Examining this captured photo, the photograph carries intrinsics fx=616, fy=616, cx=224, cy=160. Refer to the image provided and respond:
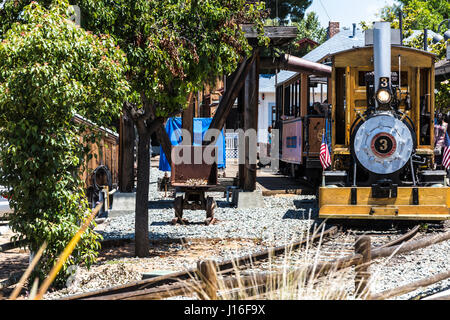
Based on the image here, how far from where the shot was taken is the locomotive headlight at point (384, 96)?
980 cm

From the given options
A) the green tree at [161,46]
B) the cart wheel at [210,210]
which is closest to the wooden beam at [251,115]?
the cart wheel at [210,210]

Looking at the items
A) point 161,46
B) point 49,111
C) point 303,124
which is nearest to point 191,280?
point 49,111

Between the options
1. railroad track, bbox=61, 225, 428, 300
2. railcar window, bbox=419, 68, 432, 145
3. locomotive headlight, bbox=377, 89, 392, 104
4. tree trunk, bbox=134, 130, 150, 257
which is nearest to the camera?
railroad track, bbox=61, 225, 428, 300

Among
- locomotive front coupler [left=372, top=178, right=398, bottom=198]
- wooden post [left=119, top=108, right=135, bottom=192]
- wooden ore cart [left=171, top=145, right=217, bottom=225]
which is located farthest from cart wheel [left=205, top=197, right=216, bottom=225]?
locomotive front coupler [left=372, top=178, right=398, bottom=198]

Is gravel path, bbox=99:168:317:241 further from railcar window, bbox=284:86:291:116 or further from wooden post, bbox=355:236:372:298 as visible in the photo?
railcar window, bbox=284:86:291:116

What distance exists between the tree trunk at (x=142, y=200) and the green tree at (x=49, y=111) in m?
1.88

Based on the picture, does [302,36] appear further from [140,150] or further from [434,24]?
[140,150]

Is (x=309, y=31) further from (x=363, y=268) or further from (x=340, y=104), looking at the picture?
(x=363, y=268)

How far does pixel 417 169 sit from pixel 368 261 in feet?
20.7

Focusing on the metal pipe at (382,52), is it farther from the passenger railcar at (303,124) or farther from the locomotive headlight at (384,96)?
the passenger railcar at (303,124)

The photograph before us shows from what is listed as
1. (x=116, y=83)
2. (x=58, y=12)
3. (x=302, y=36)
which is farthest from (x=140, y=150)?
(x=302, y=36)

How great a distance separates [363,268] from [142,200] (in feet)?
16.0

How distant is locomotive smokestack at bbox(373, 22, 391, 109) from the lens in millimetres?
9872

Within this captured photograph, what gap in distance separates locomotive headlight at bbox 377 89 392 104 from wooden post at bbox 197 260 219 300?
662 centimetres
